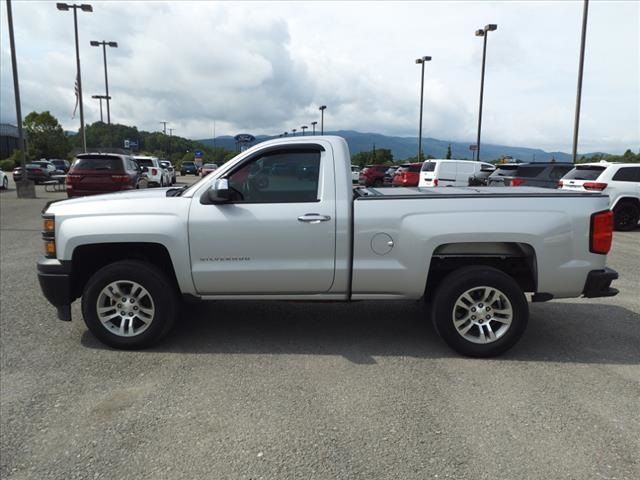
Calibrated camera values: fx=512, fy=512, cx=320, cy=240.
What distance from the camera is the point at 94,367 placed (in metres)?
4.27

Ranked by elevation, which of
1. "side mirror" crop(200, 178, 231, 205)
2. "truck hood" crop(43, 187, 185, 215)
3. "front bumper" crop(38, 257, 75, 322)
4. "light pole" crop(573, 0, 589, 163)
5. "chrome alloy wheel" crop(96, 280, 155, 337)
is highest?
"light pole" crop(573, 0, 589, 163)

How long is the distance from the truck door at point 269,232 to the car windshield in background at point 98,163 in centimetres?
1112

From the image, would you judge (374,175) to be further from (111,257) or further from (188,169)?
(188,169)

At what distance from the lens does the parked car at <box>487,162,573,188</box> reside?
48.3 feet

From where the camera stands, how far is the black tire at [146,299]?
4496 mm

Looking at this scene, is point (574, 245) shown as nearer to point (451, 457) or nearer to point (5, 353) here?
point (451, 457)

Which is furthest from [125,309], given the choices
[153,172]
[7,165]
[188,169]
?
[7,165]

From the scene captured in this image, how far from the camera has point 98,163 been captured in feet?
47.3

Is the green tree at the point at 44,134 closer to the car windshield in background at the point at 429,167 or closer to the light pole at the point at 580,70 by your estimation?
the car windshield in background at the point at 429,167

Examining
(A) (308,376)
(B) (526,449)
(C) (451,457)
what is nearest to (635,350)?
(B) (526,449)

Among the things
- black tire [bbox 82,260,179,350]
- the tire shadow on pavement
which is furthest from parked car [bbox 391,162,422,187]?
black tire [bbox 82,260,179,350]

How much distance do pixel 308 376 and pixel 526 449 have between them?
1.67 metres

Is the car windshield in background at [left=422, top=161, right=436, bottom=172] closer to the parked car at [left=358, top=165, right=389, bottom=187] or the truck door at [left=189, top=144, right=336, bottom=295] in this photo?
the parked car at [left=358, top=165, right=389, bottom=187]

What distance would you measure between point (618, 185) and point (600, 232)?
32.2 ft
